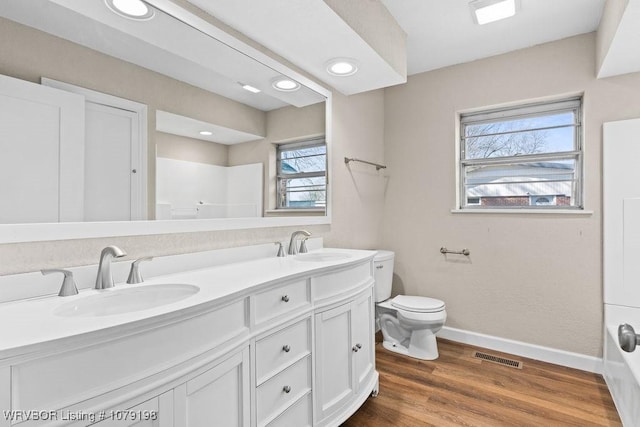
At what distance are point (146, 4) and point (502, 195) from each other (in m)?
A: 2.80

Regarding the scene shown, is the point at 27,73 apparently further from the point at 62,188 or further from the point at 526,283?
the point at 526,283

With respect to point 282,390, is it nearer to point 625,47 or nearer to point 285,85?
point 285,85

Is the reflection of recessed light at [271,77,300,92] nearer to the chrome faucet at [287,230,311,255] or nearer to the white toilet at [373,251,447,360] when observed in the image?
the chrome faucet at [287,230,311,255]

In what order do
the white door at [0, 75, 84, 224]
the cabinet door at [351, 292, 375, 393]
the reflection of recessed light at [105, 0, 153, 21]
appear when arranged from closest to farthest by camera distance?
the white door at [0, 75, 84, 224] → the reflection of recessed light at [105, 0, 153, 21] → the cabinet door at [351, 292, 375, 393]

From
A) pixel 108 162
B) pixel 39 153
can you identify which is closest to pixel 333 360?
pixel 108 162

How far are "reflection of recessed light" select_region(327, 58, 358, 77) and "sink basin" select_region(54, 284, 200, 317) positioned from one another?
5.47ft

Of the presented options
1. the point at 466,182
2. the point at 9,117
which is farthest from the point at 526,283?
the point at 9,117

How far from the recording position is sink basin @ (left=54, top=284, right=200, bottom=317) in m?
1.04

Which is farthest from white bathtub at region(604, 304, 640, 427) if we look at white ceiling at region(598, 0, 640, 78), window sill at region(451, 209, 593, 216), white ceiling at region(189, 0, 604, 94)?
white ceiling at region(189, 0, 604, 94)

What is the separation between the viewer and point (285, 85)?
212cm

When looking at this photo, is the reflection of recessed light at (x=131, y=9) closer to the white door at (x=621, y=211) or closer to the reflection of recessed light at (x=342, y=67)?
the reflection of recessed light at (x=342, y=67)

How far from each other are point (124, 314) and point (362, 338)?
4.39 ft

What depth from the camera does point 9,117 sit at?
1.04m

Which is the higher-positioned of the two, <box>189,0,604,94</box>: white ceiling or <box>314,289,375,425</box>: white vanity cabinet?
<box>189,0,604,94</box>: white ceiling
